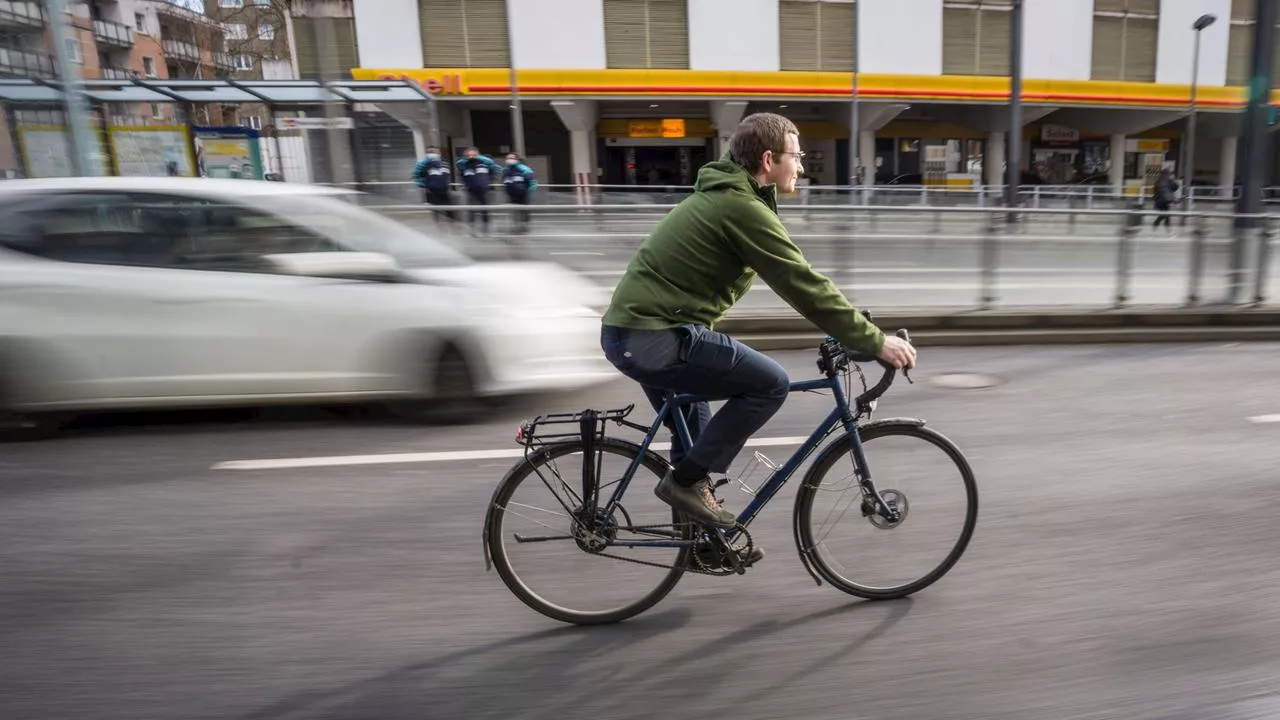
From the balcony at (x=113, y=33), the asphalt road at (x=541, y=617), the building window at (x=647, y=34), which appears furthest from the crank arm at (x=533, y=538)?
the balcony at (x=113, y=33)

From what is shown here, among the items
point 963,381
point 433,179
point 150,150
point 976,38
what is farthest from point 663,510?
point 976,38

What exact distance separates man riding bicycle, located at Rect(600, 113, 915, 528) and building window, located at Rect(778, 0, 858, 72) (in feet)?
95.0

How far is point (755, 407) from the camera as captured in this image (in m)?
3.02

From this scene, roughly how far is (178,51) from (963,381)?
78.5 m

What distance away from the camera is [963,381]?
6930mm

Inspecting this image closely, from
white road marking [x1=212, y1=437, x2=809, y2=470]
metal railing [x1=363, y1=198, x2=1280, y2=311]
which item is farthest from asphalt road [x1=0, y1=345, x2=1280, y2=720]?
metal railing [x1=363, y1=198, x2=1280, y2=311]

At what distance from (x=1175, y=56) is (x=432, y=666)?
40.1 meters

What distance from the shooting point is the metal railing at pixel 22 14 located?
9.61 meters

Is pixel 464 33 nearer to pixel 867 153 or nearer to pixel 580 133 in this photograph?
pixel 580 133

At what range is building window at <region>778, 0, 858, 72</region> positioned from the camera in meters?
29.7

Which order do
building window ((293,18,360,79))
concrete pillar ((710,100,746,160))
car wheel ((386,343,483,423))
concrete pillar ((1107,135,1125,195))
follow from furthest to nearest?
1. concrete pillar ((1107,135,1125,195))
2. concrete pillar ((710,100,746,160))
3. building window ((293,18,360,79))
4. car wheel ((386,343,483,423))

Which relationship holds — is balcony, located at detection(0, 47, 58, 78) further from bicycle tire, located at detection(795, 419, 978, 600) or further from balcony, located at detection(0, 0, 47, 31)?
bicycle tire, located at detection(795, 419, 978, 600)

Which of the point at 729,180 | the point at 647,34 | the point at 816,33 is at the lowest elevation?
the point at 729,180

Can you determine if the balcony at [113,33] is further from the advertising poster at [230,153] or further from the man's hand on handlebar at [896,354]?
the man's hand on handlebar at [896,354]
